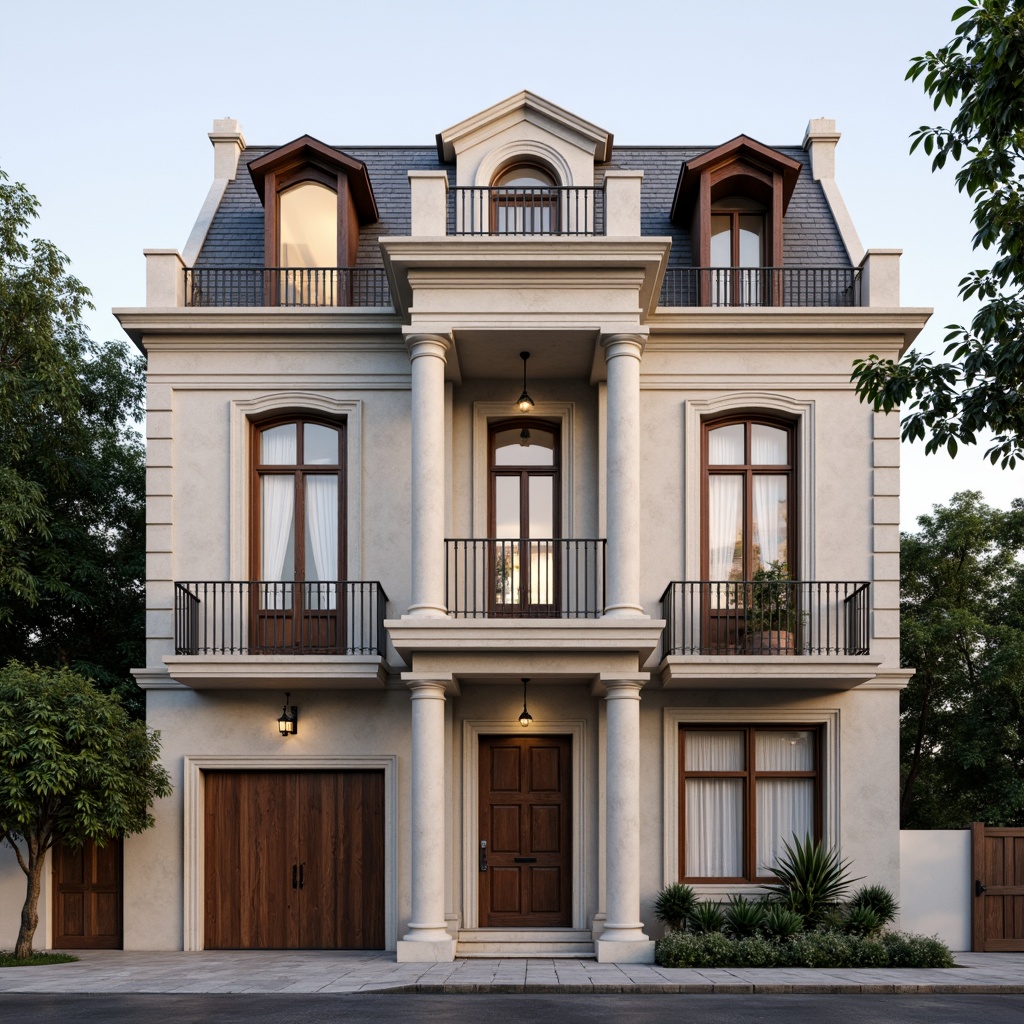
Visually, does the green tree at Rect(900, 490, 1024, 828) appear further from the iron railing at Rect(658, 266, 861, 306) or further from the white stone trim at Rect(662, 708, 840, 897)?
the iron railing at Rect(658, 266, 861, 306)

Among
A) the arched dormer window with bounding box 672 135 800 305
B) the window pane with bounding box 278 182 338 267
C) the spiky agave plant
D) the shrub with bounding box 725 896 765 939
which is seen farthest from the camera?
the window pane with bounding box 278 182 338 267

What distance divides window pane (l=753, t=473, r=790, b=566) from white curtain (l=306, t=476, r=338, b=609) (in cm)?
507

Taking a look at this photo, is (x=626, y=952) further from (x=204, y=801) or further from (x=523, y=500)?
(x=523, y=500)

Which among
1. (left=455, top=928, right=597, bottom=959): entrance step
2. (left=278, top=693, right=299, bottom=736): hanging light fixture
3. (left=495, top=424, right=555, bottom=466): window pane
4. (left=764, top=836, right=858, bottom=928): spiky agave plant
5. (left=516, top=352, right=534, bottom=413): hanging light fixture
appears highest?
(left=516, top=352, right=534, bottom=413): hanging light fixture

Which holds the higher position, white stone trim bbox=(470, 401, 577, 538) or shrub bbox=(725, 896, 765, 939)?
white stone trim bbox=(470, 401, 577, 538)

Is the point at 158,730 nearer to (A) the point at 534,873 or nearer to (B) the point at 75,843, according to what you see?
(B) the point at 75,843

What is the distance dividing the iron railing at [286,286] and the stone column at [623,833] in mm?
6330

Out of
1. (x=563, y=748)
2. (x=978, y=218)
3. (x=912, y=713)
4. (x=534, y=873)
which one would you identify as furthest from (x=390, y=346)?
(x=912, y=713)

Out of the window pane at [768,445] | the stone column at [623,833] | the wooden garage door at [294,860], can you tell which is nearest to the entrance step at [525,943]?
the stone column at [623,833]

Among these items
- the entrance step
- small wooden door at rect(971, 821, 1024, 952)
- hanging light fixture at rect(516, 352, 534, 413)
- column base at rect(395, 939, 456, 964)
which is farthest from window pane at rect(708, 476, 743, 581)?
column base at rect(395, 939, 456, 964)

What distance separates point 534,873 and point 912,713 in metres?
12.1

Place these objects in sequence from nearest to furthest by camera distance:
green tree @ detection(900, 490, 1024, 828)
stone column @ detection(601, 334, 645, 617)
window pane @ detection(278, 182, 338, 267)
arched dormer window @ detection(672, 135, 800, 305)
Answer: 1. stone column @ detection(601, 334, 645, 617)
2. arched dormer window @ detection(672, 135, 800, 305)
3. window pane @ detection(278, 182, 338, 267)
4. green tree @ detection(900, 490, 1024, 828)

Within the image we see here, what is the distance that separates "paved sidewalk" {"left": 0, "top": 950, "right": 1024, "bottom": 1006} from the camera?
12.8m

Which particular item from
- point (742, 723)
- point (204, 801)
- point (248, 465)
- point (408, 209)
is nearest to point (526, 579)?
point (742, 723)
